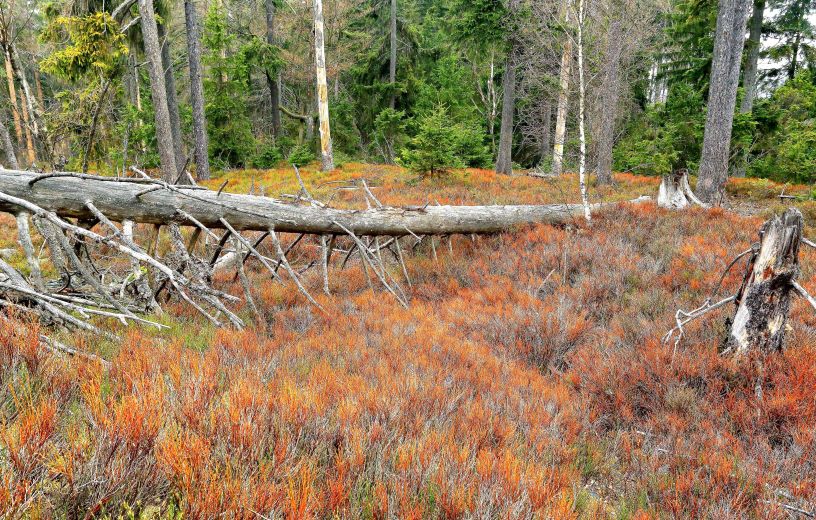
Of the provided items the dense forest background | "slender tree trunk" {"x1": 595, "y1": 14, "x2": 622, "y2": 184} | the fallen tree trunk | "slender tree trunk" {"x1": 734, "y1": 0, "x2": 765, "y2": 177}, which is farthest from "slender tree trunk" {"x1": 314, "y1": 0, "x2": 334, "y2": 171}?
"slender tree trunk" {"x1": 734, "y1": 0, "x2": 765, "y2": 177}

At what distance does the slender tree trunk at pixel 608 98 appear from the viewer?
1215 cm

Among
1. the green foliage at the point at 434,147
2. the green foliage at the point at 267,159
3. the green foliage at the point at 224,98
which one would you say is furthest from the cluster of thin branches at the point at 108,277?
the green foliage at the point at 267,159

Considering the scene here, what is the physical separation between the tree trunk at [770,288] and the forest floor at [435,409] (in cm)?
20

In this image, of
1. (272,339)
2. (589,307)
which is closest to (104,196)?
(272,339)

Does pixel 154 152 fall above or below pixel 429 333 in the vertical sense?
above

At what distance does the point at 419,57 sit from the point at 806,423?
82.4 feet

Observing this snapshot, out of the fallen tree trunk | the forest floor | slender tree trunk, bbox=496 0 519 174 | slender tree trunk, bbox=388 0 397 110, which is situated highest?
slender tree trunk, bbox=388 0 397 110

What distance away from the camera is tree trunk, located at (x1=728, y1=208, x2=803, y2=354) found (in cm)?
332

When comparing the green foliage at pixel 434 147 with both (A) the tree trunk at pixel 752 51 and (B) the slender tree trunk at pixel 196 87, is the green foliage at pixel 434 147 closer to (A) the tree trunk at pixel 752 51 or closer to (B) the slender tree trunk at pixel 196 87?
(B) the slender tree trunk at pixel 196 87

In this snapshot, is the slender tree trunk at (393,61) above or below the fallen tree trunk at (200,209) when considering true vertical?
above

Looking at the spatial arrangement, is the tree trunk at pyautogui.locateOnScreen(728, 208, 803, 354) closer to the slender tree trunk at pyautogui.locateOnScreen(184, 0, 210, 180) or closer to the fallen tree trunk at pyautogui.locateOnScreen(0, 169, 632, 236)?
the fallen tree trunk at pyautogui.locateOnScreen(0, 169, 632, 236)

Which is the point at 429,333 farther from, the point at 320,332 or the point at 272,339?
the point at 272,339

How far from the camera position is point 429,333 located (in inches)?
173

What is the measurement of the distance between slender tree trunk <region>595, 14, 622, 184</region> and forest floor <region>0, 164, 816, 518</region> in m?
8.46
